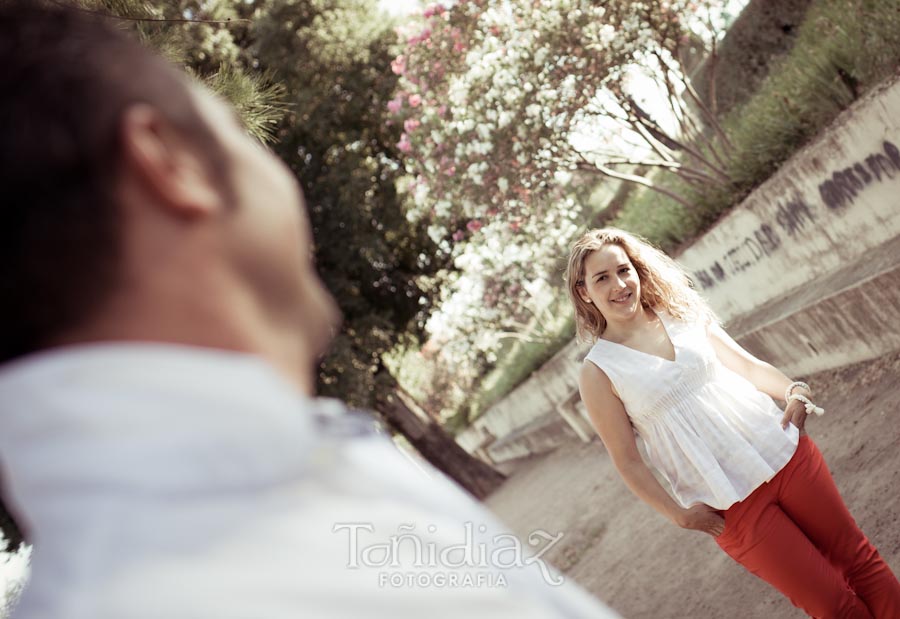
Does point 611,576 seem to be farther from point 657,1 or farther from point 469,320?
point 469,320

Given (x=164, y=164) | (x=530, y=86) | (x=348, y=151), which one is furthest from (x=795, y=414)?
(x=348, y=151)

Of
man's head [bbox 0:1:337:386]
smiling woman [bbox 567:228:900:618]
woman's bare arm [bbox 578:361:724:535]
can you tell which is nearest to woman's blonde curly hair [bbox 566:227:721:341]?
smiling woman [bbox 567:228:900:618]

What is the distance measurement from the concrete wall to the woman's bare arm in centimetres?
368

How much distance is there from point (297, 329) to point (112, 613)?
41 cm

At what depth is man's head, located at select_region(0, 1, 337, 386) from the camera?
102cm

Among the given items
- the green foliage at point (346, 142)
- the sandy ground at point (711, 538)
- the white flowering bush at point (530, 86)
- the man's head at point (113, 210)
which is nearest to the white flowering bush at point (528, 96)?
the white flowering bush at point (530, 86)

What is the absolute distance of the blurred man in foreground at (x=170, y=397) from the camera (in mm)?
920

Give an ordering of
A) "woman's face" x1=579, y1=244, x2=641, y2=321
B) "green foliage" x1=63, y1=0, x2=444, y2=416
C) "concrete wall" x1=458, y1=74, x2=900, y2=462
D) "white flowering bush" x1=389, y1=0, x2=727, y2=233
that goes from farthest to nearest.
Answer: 1. "green foliage" x1=63, y1=0, x2=444, y2=416
2. "white flowering bush" x1=389, y1=0, x2=727, y2=233
3. "concrete wall" x1=458, y1=74, x2=900, y2=462
4. "woman's face" x1=579, y1=244, x2=641, y2=321

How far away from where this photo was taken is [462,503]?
117 centimetres

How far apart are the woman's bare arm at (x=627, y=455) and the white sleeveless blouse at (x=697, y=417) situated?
4cm

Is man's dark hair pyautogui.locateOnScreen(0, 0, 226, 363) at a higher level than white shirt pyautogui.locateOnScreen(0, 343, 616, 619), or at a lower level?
higher

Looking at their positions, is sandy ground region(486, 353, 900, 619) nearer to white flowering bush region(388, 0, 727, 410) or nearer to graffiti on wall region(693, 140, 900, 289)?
graffiti on wall region(693, 140, 900, 289)

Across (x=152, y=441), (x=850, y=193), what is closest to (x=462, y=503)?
(x=152, y=441)

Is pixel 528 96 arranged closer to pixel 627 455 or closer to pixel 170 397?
pixel 627 455
